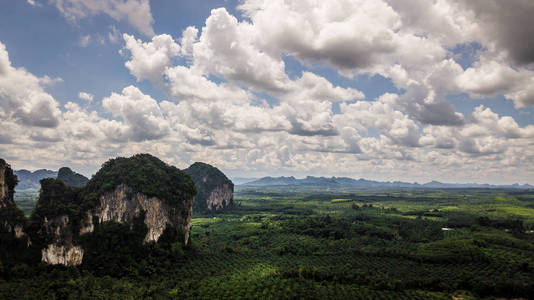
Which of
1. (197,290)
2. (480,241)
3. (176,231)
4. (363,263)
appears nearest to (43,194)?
(176,231)

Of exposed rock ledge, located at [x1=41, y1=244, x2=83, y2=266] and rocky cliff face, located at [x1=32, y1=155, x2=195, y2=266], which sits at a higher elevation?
rocky cliff face, located at [x1=32, y1=155, x2=195, y2=266]

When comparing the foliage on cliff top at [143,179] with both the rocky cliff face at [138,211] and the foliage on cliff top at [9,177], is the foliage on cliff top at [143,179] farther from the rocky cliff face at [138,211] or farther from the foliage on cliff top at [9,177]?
the foliage on cliff top at [9,177]

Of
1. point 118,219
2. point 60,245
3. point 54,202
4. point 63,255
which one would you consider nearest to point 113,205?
point 118,219

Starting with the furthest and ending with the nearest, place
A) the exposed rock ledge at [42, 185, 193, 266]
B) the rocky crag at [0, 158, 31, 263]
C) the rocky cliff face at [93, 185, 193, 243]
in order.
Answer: the rocky cliff face at [93, 185, 193, 243] → the exposed rock ledge at [42, 185, 193, 266] → the rocky crag at [0, 158, 31, 263]

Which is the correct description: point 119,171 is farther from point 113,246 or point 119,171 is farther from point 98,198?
point 113,246

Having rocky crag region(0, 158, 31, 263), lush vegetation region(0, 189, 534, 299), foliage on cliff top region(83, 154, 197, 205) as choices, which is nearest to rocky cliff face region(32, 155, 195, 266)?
foliage on cliff top region(83, 154, 197, 205)

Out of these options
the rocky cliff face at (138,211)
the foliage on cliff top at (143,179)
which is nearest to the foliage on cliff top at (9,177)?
the foliage on cliff top at (143,179)

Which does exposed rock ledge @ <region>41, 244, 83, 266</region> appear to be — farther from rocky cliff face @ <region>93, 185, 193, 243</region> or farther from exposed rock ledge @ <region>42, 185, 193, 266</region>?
rocky cliff face @ <region>93, 185, 193, 243</region>

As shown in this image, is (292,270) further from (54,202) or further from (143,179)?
(54,202)
